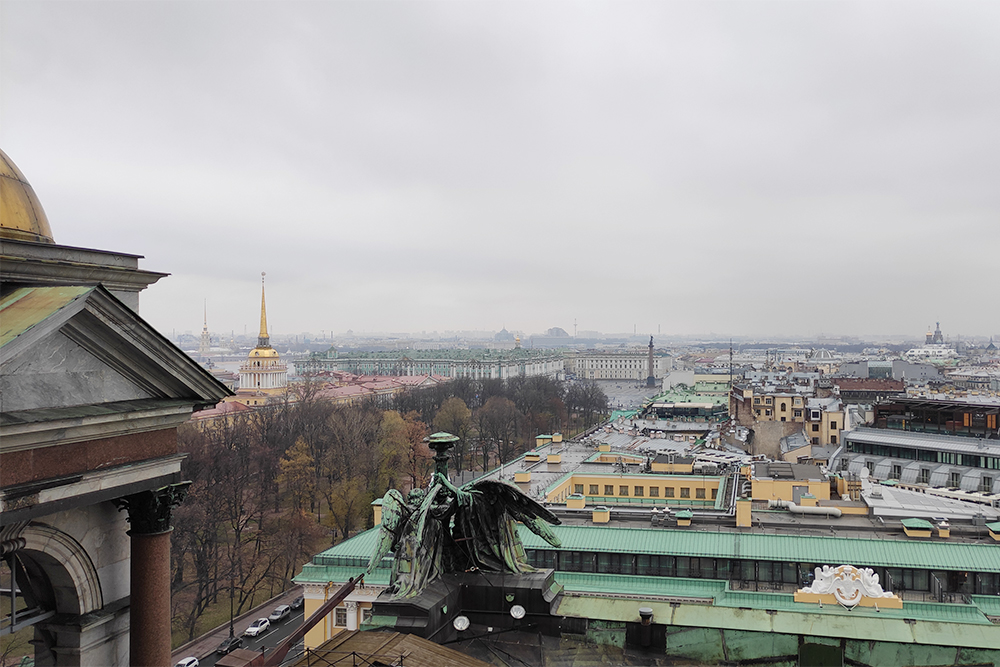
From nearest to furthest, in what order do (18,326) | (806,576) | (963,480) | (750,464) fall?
(18,326) → (806,576) → (750,464) → (963,480)

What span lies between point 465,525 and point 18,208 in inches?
359

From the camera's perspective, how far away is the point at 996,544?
96.0 ft

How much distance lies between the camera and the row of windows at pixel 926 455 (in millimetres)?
54688

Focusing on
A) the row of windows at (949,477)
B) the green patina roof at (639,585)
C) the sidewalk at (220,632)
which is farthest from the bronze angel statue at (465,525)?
the row of windows at (949,477)

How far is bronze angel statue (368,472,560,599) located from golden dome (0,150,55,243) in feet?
24.2

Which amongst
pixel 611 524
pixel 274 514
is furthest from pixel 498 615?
pixel 274 514

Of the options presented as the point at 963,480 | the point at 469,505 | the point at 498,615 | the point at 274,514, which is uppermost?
the point at 469,505

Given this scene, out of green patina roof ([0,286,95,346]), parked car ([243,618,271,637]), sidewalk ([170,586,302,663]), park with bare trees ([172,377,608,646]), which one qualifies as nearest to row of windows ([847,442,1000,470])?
park with bare trees ([172,377,608,646])

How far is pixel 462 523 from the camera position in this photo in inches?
564

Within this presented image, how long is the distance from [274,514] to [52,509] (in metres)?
53.6

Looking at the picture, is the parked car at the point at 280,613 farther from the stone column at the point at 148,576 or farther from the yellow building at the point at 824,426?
the yellow building at the point at 824,426

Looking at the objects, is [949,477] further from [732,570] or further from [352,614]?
[352,614]

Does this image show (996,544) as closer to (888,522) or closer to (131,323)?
(888,522)

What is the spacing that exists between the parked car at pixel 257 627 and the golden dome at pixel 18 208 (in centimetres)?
3167
